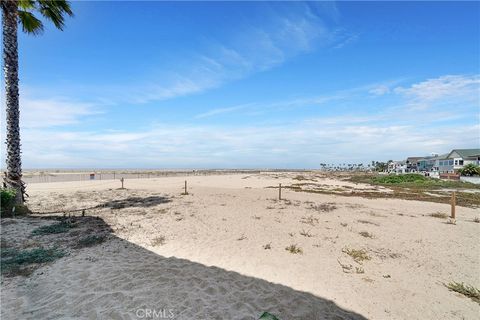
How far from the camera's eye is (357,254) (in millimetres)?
7852

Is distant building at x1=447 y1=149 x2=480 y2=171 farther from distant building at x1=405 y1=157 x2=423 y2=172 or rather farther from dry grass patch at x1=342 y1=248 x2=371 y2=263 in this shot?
dry grass patch at x1=342 y1=248 x2=371 y2=263

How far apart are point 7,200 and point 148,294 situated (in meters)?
10.1

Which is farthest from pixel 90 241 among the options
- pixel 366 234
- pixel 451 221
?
pixel 451 221

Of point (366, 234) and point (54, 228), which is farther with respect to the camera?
point (366, 234)

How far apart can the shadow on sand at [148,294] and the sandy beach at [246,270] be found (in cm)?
2

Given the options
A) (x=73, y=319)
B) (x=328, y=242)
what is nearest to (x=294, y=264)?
(x=328, y=242)

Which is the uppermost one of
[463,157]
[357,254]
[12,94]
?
[12,94]

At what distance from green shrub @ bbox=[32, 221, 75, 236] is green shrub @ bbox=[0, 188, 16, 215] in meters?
3.01

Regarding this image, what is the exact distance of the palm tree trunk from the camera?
1162cm

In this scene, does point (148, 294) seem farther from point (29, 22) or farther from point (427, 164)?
point (427, 164)

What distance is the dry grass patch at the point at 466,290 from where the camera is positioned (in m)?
5.63

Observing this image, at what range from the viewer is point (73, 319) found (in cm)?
431

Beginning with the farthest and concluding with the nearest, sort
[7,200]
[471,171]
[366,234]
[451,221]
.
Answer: [471,171], [451,221], [7,200], [366,234]

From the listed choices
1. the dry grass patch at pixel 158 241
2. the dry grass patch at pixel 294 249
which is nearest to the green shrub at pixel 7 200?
the dry grass patch at pixel 158 241
